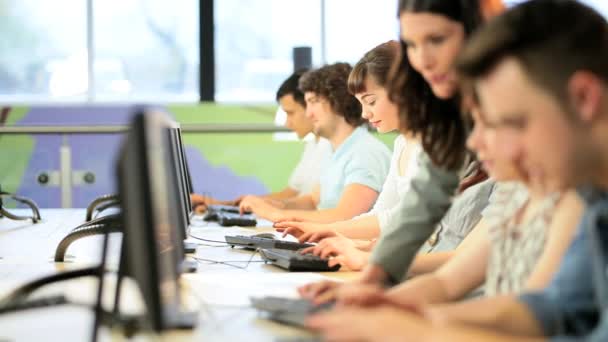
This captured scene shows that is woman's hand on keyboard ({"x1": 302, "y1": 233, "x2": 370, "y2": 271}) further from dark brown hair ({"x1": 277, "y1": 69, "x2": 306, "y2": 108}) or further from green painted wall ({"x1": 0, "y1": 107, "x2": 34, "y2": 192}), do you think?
green painted wall ({"x1": 0, "y1": 107, "x2": 34, "y2": 192})

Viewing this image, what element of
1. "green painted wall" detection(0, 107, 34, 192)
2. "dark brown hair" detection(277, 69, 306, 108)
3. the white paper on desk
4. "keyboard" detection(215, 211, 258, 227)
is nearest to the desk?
the white paper on desk

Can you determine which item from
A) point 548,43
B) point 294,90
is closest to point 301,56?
point 294,90

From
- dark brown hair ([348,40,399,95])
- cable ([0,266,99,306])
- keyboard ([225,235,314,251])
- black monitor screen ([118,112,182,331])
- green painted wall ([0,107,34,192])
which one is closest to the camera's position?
black monitor screen ([118,112,182,331])

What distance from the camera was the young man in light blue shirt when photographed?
3.22m

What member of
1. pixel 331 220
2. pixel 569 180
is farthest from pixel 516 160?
pixel 331 220

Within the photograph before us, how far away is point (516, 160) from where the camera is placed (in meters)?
1.07

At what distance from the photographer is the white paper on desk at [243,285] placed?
1.58 m

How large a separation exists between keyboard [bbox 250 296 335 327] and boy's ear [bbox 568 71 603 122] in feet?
1.65

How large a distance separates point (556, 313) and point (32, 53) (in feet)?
18.9

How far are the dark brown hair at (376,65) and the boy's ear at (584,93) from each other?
1.65m

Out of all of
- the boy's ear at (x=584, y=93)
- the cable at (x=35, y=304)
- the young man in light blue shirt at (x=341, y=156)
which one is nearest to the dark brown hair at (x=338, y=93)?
the young man in light blue shirt at (x=341, y=156)

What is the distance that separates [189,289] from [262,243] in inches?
30.1

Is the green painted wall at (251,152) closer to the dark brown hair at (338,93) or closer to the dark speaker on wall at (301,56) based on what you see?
the dark speaker on wall at (301,56)

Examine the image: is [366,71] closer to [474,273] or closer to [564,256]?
[474,273]
